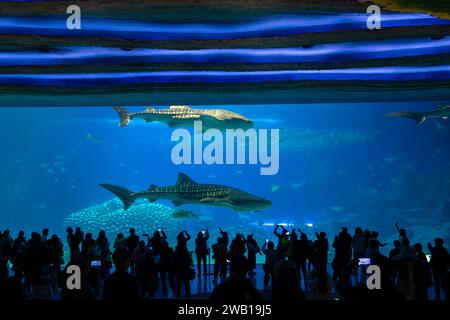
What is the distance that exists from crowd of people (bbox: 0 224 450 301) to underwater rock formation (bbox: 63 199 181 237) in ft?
80.7

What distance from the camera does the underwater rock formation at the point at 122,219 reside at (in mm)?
34656

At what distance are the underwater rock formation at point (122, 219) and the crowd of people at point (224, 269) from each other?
24.6m

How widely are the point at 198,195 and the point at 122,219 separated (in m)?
23.2

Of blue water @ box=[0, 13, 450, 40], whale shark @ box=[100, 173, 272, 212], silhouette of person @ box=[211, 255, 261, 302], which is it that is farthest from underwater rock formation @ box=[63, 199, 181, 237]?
silhouette of person @ box=[211, 255, 261, 302]

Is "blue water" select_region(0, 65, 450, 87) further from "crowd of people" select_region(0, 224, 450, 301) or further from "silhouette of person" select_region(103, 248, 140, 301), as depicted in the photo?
"silhouette of person" select_region(103, 248, 140, 301)

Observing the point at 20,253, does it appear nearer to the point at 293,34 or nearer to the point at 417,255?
the point at 293,34

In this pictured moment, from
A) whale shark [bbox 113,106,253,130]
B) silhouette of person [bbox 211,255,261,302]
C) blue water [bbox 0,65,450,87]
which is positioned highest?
whale shark [bbox 113,106,253,130]

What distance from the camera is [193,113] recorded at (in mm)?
12430

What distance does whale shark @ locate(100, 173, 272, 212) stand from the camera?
41.3 feet

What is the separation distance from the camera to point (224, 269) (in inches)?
394

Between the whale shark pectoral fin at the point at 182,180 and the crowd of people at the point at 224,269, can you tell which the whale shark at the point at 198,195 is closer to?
the whale shark pectoral fin at the point at 182,180

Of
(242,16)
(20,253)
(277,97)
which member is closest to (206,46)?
(242,16)

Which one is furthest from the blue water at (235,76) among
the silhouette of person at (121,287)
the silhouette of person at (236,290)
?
the silhouette of person at (236,290)

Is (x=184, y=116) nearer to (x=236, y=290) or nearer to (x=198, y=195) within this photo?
(x=198, y=195)
